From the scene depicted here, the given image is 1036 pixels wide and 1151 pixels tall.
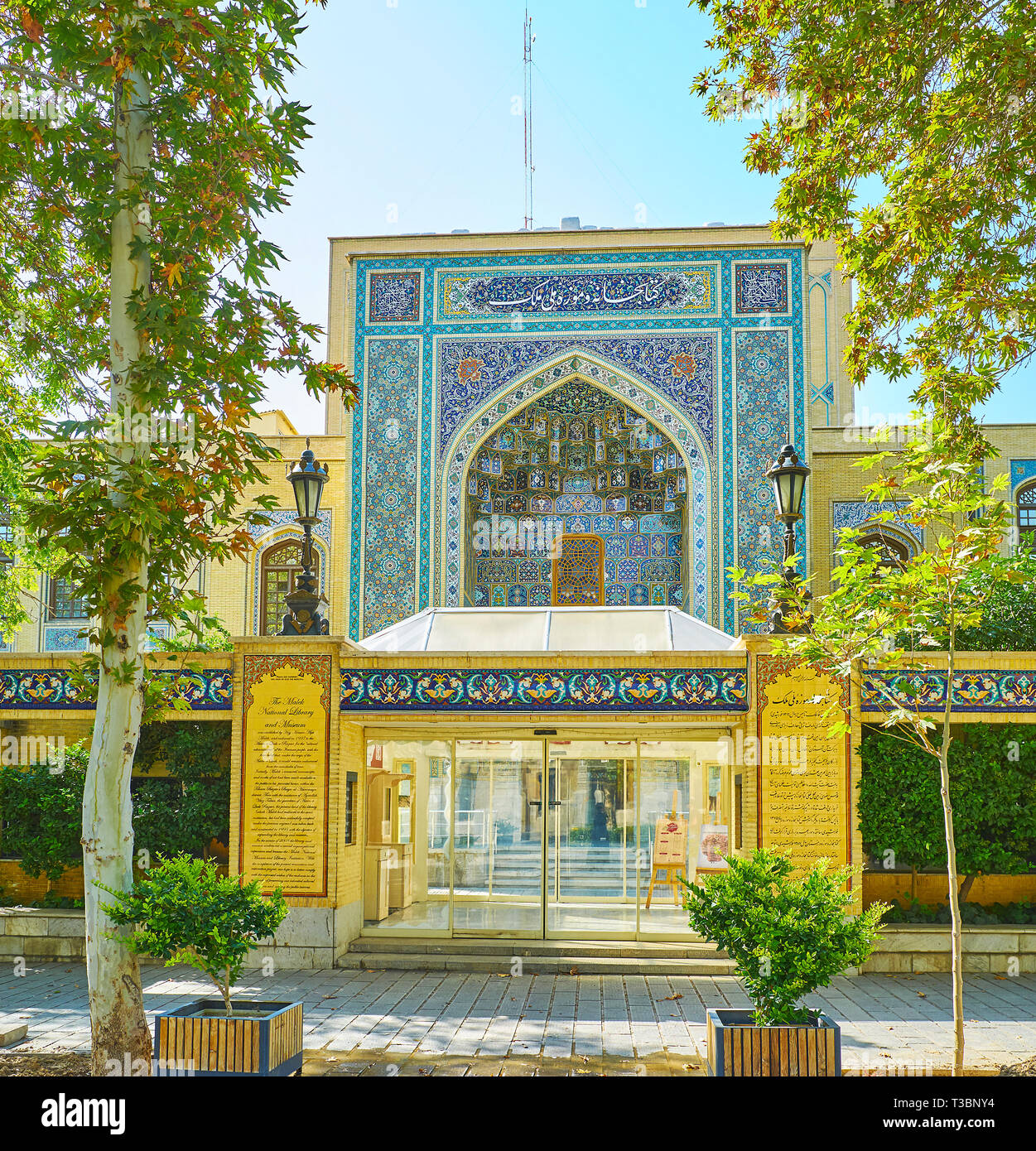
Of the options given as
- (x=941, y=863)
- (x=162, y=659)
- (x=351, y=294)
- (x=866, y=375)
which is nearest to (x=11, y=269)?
(x=162, y=659)

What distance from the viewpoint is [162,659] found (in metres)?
11.6

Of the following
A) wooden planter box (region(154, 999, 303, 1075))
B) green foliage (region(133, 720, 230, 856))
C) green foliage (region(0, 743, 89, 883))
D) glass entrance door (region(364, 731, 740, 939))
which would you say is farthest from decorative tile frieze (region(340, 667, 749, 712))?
wooden planter box (region(154, 999, 303, 1075))

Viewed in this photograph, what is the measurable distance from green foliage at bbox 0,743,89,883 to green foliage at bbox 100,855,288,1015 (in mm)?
5539

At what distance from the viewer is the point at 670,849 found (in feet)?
40.5

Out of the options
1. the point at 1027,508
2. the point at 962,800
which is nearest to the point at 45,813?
the point at 962,800

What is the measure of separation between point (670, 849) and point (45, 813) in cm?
658

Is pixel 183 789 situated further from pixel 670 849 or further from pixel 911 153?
pixel 911 153

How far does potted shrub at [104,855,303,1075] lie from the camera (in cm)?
650

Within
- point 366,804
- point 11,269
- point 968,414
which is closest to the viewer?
point 11,269

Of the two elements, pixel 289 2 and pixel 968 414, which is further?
pixel 968 414

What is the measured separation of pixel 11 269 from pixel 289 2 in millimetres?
2528

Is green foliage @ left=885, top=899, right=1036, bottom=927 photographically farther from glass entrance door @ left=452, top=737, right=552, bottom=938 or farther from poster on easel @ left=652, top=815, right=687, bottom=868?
glass entrance door @ left=452, top=737, right=552, bottom=938

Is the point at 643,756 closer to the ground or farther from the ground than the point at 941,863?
farther from the ground
